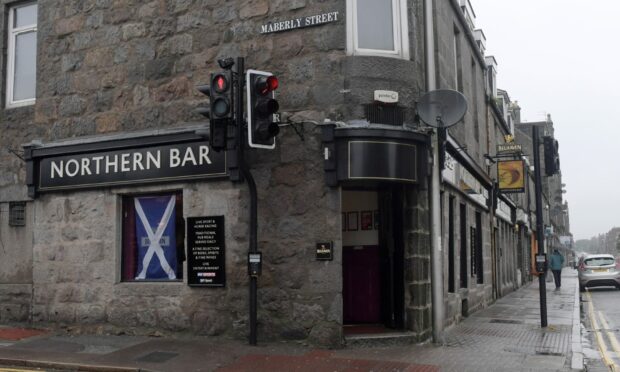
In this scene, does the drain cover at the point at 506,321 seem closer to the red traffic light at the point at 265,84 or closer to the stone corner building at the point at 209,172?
the stone corner building at the point at 209,172

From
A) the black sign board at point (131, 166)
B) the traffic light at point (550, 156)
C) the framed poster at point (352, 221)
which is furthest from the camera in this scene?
the traffic light at point (550, 156)

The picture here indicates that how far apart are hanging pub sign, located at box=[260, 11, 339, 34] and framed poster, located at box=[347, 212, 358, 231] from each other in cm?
347

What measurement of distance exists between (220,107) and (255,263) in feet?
8.11

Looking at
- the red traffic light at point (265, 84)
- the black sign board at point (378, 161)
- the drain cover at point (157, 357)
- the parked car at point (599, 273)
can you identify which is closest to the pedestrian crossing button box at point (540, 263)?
the black sign board at point (378, 161)

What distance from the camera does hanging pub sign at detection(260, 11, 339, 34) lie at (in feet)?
33.1

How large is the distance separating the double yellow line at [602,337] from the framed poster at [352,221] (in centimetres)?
459

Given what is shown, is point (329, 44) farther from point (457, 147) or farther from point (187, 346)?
point (187, 346)

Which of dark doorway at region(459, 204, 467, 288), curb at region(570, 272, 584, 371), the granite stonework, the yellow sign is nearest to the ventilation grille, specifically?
the granite stonework

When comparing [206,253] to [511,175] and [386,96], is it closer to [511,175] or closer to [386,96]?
[386,96]

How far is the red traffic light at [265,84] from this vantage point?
899 cm

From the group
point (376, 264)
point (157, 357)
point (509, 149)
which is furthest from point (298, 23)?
point (509, 149)

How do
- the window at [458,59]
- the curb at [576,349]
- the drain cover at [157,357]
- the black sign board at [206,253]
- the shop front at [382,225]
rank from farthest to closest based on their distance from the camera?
the window at [458,59], the black sign board at [206,253], the shop front at [382,225], the drain cover at [157,357], the curb at [576,349]

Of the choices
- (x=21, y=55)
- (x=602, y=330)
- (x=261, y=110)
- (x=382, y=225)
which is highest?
(x=21, y=55)

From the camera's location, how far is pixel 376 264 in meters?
11.0
